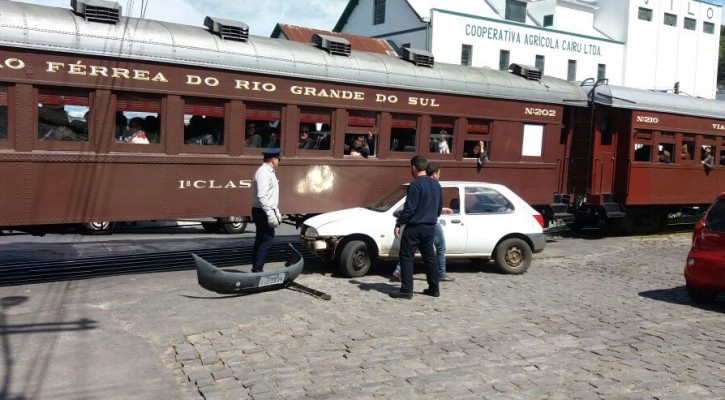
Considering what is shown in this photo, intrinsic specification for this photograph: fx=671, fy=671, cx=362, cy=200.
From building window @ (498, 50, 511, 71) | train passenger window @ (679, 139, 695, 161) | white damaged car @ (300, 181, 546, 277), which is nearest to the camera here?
white damaged car @ (300, 181, 546, 277)

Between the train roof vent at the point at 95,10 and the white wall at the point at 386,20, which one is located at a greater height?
the white wall at the point at 386,20

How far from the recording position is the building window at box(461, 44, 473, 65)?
35.6 m

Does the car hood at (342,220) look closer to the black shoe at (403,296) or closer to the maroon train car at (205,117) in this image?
the maroon train car at (205,117)

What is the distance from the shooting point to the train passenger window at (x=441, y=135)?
11773mm

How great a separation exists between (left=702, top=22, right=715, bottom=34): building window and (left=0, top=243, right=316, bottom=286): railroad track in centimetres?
4578

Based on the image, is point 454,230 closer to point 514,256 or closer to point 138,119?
point 514,256

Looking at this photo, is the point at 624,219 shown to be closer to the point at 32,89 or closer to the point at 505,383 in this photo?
the point at 505,383

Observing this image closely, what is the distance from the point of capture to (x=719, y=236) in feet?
26.9

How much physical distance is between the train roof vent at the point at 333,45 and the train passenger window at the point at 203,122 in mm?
2132

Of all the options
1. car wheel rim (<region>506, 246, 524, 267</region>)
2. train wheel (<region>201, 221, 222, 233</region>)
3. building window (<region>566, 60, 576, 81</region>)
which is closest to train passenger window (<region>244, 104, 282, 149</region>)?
car wheel rim (<region>506, 246, 524, 267</region>)

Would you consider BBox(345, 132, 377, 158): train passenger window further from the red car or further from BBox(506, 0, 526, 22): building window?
BBox(506, 0, 526, 22): building window

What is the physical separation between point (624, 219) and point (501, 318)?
9288 mm

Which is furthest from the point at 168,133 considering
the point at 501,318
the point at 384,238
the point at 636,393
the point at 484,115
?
the point at 636,393

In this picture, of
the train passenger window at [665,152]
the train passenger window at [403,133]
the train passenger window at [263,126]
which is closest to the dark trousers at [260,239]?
the train passenger window at [263,126]
